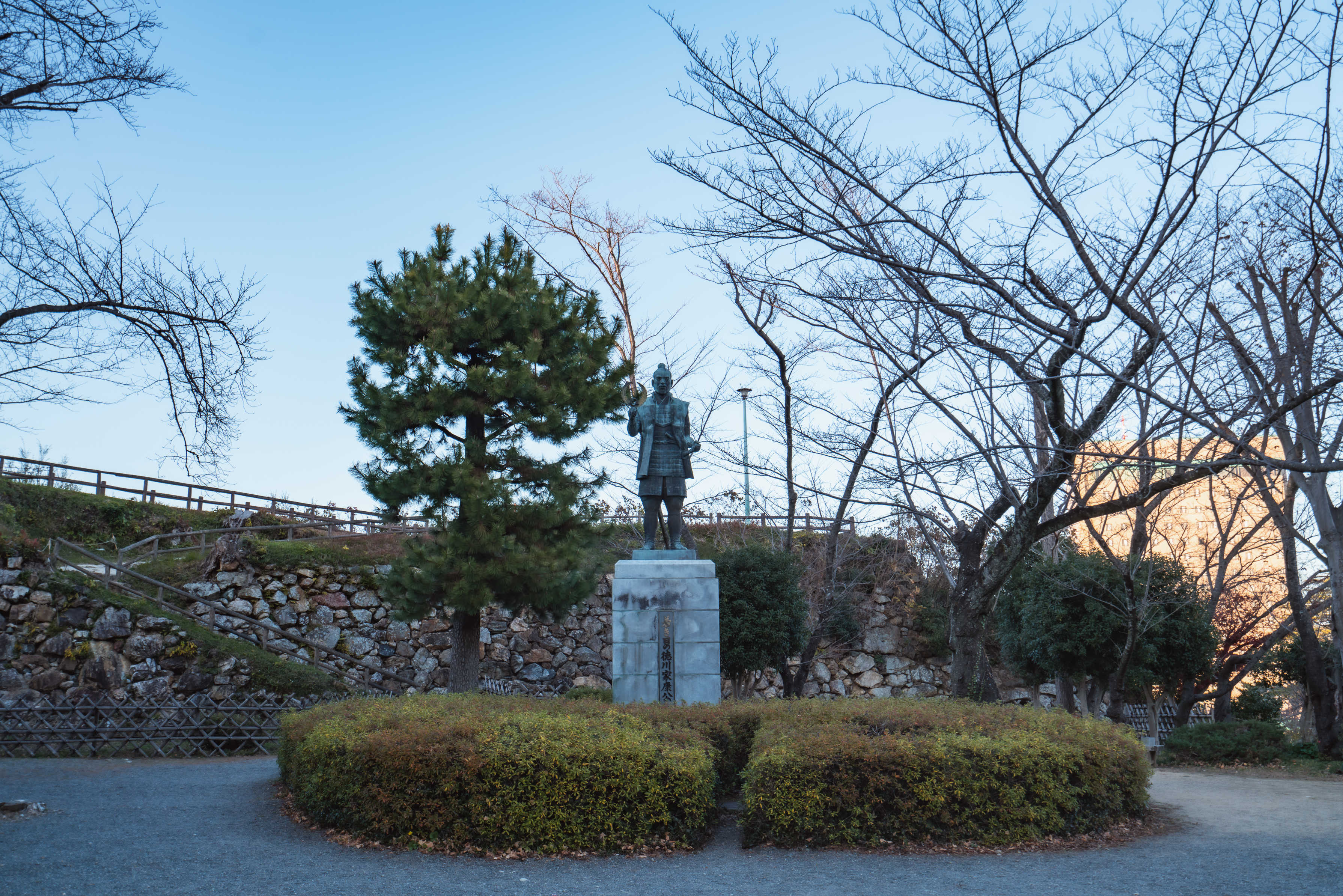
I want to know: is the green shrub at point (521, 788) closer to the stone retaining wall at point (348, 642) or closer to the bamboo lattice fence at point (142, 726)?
the bamboo lattice fence at point (142, 726)

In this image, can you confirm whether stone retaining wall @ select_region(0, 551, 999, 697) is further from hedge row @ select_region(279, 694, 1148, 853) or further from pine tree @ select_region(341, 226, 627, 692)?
hedge row @ select_region(279, 694, 1148, 853)

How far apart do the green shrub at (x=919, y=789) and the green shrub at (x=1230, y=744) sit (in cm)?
739

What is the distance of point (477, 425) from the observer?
553 inches

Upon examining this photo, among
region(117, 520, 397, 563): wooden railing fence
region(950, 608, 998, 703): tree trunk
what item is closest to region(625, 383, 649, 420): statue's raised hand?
region(950, 608, 998, 703): tree trunk

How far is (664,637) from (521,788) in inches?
159

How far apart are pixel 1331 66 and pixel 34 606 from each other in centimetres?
1824

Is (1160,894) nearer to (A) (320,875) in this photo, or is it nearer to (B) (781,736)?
(B) (781,736)

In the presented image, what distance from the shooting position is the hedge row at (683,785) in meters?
6.18

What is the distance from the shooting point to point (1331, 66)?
A: 21.3 feet

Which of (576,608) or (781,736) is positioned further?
(576,608)

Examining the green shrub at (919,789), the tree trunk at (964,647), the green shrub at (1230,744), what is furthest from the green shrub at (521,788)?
the green shrub at (1230,744)

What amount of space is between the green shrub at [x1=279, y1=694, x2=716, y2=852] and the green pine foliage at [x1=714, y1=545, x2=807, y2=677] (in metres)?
9.31

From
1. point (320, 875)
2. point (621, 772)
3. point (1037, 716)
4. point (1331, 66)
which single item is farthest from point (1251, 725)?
point (320, 875)

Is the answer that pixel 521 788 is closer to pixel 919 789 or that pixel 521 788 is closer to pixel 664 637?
pixel 919 789
